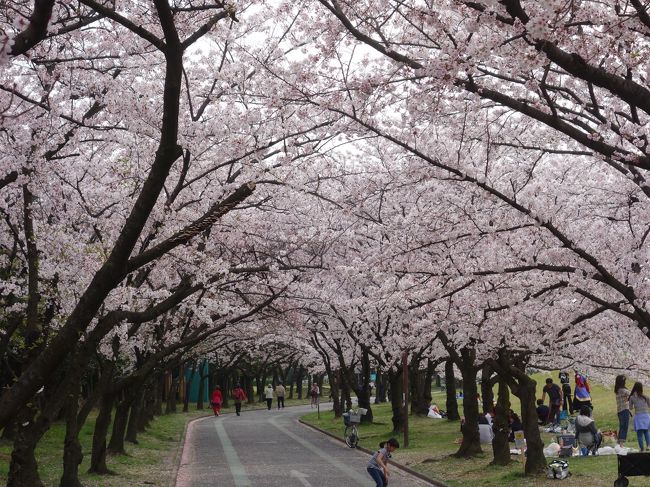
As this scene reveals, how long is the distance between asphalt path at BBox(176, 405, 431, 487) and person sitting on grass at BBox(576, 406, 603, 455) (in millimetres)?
3978

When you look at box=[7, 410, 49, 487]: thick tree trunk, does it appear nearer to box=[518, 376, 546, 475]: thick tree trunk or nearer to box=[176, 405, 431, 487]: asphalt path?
box=[176, 405, 431, 487]: asphalt path

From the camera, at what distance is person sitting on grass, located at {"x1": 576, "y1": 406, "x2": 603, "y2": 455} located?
16369 millimetres

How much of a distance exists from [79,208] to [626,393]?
44.1ft

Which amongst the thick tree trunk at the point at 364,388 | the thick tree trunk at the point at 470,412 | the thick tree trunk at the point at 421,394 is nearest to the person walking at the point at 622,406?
the thick tree trunk at the point at 470,412

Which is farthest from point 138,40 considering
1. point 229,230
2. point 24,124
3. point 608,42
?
point 608,42

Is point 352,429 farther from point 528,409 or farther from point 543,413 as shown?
point 528,409

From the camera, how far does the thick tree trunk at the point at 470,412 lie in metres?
17.7

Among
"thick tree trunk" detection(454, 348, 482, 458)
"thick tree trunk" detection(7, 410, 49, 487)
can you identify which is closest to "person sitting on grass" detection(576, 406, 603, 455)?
"thick tree trunk" detection(454, 348, 482, 458)

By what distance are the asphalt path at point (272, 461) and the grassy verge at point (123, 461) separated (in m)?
0.49

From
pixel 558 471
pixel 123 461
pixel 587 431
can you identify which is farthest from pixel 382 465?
pixel 123 461

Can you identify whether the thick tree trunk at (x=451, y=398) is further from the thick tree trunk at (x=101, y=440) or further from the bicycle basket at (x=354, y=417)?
the thick tree trunk at (x=101, y=440)

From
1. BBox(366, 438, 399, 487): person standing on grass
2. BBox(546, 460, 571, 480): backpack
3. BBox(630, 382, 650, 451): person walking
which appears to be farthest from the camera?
BBox(630, 382, 650, 451): person walking

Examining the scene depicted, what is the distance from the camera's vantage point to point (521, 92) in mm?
10266

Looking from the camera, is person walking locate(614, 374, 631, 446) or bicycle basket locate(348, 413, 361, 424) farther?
bicycle basket locate(348, 413, 361, 424)
